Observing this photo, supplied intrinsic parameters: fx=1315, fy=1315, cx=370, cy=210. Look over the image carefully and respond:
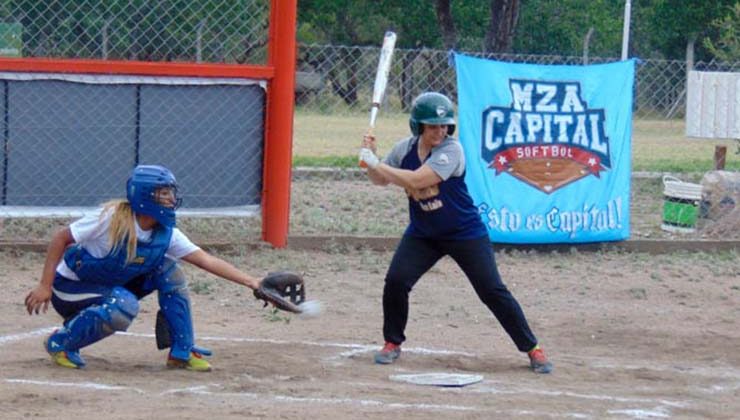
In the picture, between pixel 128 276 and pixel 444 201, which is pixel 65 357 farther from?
pixel 444 201

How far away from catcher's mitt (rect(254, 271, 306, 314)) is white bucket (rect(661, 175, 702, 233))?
6725mm

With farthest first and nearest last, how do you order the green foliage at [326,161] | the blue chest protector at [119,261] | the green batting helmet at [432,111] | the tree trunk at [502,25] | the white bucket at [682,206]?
the tree trunk at [502,25] → the green foliage at [326,161] → the white bucket at [682,206] → the green batting helmet at [432,111] → the blue chest protector at [119,261]

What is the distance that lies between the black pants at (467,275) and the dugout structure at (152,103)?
3.70m

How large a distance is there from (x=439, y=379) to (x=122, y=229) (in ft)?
6.02

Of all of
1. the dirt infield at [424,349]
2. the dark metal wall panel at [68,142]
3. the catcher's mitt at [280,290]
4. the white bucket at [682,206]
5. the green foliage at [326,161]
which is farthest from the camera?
the green foliage at [326,161]

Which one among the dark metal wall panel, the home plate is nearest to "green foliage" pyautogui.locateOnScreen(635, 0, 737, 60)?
the dark metal wall panel

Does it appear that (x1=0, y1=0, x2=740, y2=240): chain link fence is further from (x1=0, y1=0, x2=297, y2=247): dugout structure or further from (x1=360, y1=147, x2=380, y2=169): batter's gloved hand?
(x1=360, y1=147, x2=380, y2=169): batter's gloved hand

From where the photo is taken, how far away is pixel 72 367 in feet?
22.6

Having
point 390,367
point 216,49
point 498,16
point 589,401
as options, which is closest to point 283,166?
point 216,49

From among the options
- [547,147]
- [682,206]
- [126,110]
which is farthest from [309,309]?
[682,206]

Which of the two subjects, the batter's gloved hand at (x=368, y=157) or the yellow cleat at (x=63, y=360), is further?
the batter's gloved hand at (x=368, y=157)

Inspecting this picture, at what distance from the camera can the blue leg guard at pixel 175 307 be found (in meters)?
6.95

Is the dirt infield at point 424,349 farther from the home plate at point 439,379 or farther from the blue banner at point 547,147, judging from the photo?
the blue banner at point 547,147

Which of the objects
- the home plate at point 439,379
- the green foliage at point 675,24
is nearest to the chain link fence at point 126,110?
the home plate at point 439,379
